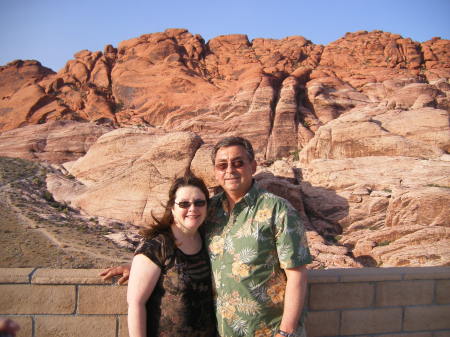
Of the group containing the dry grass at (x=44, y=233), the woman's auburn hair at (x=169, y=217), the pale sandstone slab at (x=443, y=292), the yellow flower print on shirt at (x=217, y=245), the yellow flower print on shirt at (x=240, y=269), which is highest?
the woman's auburn hair at (x=169, y=217)

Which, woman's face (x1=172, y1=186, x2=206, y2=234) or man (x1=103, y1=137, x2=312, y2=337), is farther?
woman's face (x1=172, y1=186, x2=206, y2=234)

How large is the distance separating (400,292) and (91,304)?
9.64 ft

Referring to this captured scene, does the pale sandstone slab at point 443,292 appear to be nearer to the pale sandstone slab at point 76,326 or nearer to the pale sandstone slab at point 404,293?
the pale sandstone slab at point 404,293

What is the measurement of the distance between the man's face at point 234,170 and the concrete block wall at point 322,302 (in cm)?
120

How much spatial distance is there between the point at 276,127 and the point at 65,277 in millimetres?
26982

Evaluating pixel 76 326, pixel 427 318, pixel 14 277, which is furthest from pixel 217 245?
pixel 427 318

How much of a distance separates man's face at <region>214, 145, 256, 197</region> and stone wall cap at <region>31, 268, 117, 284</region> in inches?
55.4

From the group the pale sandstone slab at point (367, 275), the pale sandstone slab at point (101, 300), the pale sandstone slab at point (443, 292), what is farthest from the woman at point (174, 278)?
the pale sandstone slab at point (443, 292)

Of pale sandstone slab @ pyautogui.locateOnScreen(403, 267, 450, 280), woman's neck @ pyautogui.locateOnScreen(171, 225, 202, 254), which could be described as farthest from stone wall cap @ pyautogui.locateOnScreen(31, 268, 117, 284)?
pale sandstone slab @ pyautogui.locateOnScreen(403, 267, 450, 280)

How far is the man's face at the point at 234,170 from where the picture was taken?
8.43ft

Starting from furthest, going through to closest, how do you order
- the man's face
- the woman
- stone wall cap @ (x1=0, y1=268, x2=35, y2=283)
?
stone wall cap @ (x1=0, y1=268, x2=35, y2=283), the man's face, the woman

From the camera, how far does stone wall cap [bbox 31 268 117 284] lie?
284 centimetres

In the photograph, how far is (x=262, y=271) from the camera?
7.56 ft

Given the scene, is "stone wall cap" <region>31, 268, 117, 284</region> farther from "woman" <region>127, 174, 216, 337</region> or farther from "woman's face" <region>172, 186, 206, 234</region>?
"woman's face" <region>172, 186, 206, 234</region>
